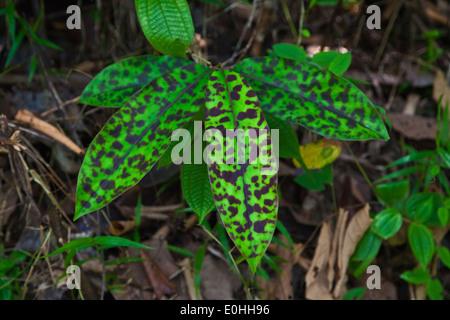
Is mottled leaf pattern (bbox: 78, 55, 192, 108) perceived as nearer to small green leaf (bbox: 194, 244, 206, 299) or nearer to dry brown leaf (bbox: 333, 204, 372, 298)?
small green leaf (bbox: 194, 244, 206, 299)

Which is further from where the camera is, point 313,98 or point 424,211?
point 424,211

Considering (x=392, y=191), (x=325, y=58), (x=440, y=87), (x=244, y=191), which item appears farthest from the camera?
(x=440, y=87)

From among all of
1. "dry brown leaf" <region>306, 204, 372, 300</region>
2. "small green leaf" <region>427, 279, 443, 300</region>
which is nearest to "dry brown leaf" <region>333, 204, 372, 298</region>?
"dry brown leaf" <region>306, 204, 372, 300</region>

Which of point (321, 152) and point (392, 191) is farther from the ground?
point (321, 152)

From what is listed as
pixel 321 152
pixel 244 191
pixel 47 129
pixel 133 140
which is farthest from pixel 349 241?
pixel 47 129

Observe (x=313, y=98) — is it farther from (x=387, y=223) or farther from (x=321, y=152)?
(x=387, y=223)

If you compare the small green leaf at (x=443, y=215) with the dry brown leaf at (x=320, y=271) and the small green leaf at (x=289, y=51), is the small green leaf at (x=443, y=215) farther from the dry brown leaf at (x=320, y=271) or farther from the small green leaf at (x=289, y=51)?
the small green leaf at (x=289, y=51)
